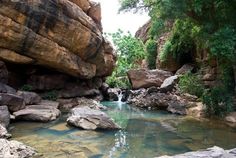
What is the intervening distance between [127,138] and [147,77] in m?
14.2

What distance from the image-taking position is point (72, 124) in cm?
1148

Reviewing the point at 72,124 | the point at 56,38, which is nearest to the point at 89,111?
the point at 72,124

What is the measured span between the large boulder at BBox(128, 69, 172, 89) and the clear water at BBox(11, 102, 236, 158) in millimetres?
10118

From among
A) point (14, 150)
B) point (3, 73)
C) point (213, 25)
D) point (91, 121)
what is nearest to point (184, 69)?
point (213, 25)

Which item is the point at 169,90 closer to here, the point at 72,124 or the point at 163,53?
the point at 163,53

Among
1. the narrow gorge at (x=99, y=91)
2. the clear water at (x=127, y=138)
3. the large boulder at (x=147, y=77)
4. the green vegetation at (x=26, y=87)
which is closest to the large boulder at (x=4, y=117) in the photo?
the narrow gorge at (x=99, y=91)

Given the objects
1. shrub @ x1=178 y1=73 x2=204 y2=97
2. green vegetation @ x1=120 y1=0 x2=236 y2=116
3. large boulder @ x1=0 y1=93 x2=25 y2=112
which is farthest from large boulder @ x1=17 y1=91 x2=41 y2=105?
shrub @ x1=178 y1=73 x2=204 y2=97

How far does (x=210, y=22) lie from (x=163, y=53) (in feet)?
41.8

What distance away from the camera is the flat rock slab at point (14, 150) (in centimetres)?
645

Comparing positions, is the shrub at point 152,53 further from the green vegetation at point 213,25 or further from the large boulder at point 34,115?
the large boulder at point 34,115

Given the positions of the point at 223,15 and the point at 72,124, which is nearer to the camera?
the point at 72,124

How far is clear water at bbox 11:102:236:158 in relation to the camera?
8.09 m

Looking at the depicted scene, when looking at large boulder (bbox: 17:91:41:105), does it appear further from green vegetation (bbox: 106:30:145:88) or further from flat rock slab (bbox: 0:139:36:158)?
green vegetation (bbox: 106:30:145:88)

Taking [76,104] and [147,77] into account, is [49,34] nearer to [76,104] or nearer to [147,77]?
[76,104]
